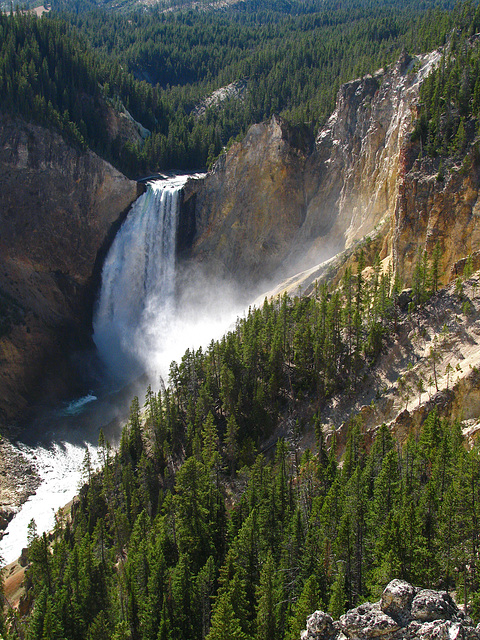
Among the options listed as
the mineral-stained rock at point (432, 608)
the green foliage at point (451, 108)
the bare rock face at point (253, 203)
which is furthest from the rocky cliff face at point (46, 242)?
the mineral-stained rock at point (432, 608)

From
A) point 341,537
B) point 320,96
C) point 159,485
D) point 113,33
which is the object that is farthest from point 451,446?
point 113,33

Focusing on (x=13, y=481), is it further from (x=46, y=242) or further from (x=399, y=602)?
(x=399, y=602)

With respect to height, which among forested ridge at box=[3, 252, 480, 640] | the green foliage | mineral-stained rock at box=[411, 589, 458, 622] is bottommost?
mineral-stained rock at box=[411, 589, 458, 622]

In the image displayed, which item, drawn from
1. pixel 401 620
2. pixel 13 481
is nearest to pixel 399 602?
pixel 401 620

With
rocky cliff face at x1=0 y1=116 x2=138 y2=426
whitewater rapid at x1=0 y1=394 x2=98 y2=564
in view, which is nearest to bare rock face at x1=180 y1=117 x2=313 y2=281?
rocky cliff face at x1=0 y1=116 x2=138 y2=426

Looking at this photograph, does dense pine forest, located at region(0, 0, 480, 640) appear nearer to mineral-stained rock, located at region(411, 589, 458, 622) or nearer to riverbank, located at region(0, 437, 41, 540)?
riverbank, located at region(0, 437, 41, 540)

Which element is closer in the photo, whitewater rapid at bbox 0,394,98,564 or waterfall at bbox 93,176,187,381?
whitewater rapid at bbox 0,394,98,564
